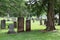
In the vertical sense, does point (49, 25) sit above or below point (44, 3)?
below

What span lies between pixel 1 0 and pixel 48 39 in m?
8.27

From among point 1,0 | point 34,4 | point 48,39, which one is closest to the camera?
point 48,39

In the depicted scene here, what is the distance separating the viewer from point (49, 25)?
55.9ft

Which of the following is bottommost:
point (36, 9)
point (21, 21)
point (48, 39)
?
point (48, 39)

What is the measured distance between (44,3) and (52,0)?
7.00ft

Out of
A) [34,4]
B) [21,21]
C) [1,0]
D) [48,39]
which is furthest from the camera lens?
[34,4]

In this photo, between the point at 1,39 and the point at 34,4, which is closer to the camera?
the point at 1,39

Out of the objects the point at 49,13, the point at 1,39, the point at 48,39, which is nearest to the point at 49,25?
the point at 49,13

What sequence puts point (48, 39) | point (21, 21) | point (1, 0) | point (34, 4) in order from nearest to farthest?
point (48, 39) < point (21, 21) < point (1, 0) < point (34, 4)

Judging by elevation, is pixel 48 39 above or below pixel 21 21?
below

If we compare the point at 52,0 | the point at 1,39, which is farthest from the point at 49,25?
the point at 1,39

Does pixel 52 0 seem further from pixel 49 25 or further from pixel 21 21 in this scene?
pixel 21 21

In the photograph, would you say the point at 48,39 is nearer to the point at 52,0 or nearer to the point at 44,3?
the point at 52,0

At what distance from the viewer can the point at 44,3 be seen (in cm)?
1881
